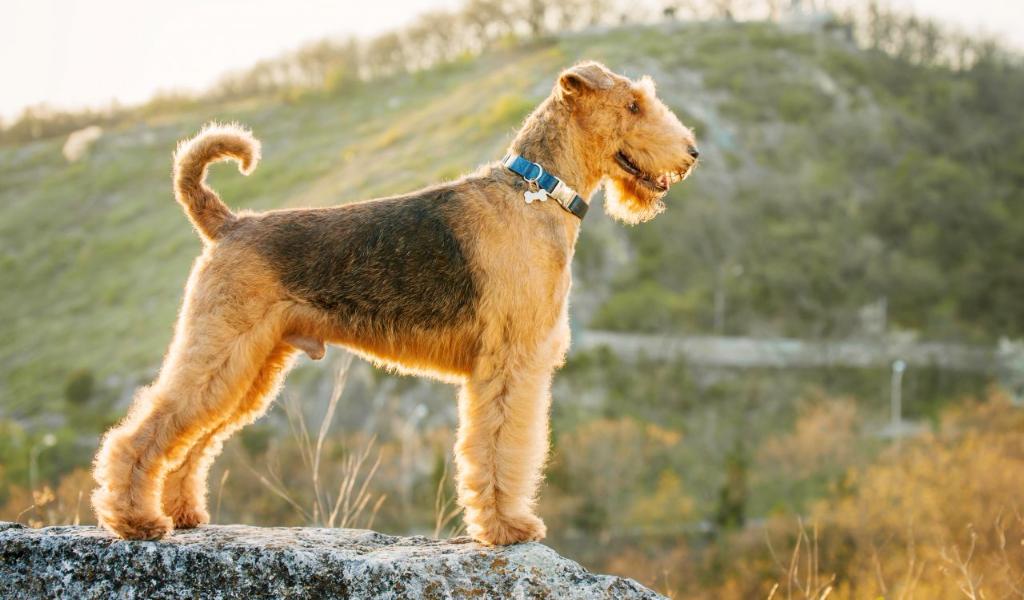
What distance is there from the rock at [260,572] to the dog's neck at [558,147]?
2.23 metres

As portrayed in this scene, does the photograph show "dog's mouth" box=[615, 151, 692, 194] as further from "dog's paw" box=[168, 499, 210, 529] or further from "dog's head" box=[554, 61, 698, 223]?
"dog's paw" box=[168, 499, 210, 529]

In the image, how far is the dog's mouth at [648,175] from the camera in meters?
5.88

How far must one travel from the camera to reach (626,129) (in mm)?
5812

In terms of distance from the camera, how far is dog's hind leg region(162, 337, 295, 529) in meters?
5.54

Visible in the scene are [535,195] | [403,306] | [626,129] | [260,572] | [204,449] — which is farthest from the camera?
[626,129]

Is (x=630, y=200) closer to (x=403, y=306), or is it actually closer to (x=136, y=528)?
(x=403, y=306)

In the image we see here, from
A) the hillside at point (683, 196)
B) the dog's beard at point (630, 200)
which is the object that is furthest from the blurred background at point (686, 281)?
the dog's beard at point (630, 200)

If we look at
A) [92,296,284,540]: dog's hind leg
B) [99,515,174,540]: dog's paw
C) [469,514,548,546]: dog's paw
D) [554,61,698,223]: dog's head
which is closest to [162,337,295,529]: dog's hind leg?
[92,296,284,540]: dog's hind leg

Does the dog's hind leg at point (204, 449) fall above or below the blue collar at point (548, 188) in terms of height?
below

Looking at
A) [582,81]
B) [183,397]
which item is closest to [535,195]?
[582,81]

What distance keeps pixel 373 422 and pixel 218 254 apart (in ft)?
136

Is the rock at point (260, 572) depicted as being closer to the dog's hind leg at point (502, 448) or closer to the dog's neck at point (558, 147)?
the dog's hind leg at point (502, 448)

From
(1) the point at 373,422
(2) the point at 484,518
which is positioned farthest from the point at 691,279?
(2) the point at 484,518

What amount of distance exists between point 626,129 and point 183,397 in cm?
296
